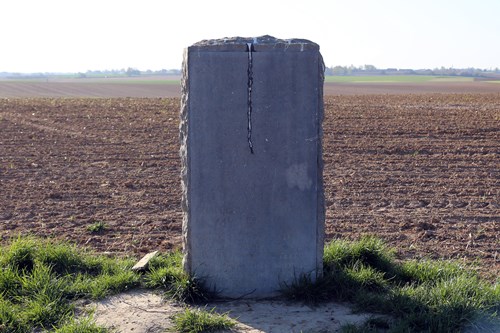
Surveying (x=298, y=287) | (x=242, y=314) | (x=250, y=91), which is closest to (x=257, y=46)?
(x=250, y=91)

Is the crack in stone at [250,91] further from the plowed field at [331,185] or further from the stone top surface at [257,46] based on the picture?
the plowed field at [331,185]

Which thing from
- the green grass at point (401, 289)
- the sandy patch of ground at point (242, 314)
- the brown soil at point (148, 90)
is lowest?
the brown soil at point (148, 90)

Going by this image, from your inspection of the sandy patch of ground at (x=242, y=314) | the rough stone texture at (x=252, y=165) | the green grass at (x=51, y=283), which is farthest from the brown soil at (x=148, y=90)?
the sandy patch of ground at (x=242, y=314)

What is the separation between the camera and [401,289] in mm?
5336

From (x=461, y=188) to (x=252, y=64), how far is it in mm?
5616

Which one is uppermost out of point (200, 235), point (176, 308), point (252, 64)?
point (252, 64)

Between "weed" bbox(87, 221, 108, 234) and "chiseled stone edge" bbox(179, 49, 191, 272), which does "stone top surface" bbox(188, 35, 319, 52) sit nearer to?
"chiseled stone edge" bbox(179, 49, 191, 272)

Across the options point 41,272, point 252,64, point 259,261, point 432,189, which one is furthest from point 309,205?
point 432,189

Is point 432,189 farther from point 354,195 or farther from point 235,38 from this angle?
point 235,38

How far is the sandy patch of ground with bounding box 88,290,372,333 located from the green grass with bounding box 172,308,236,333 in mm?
80

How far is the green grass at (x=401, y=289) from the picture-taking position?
4750 mm

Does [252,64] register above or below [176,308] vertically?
above

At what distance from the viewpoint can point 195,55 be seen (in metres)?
5.30

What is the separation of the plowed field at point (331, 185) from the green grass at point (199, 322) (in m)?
2.08
